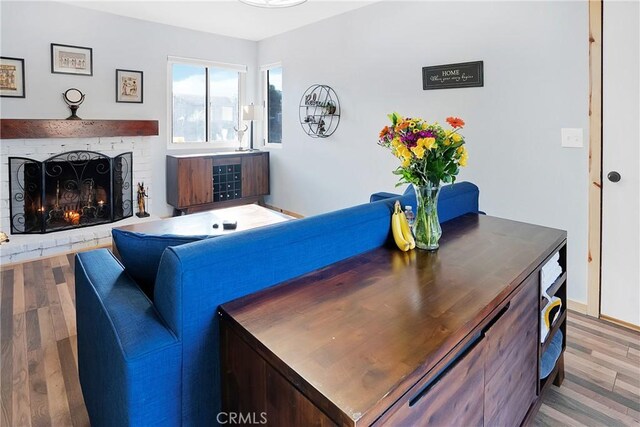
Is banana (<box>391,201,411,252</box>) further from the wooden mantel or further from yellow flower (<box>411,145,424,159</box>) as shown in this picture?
the wooden mantel

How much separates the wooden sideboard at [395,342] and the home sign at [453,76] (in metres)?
1.94

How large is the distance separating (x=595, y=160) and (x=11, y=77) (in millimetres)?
5100

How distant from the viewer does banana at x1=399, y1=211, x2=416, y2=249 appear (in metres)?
1.69

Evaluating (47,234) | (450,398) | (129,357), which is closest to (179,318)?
(129,357)

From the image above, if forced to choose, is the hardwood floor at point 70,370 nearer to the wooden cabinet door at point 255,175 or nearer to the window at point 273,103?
the wooden cabinet door at point 255,175

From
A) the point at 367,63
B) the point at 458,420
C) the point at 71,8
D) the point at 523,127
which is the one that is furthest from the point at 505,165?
the point at 71,8

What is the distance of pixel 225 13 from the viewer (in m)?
4.32

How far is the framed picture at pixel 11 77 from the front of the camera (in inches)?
150

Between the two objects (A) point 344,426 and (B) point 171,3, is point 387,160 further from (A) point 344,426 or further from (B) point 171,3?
(A) point 344,426

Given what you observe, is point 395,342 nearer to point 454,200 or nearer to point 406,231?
point 406,231

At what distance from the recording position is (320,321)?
42.0 inches

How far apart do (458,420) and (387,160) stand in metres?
3.15

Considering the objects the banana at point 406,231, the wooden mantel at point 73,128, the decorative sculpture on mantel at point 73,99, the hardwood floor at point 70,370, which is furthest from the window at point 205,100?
the banana at point 406,231

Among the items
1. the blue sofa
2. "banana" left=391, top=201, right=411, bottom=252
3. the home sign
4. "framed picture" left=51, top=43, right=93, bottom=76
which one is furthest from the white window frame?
the blue sofa
